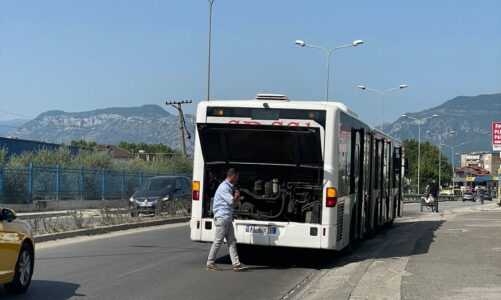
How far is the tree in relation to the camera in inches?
5335

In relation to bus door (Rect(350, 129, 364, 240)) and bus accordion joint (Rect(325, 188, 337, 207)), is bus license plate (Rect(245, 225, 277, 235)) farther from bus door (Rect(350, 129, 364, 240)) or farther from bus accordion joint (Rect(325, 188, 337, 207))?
bus door (Rect(350, 129, 364, 240))

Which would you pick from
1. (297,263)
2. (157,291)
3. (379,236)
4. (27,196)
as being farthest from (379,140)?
(27,196)

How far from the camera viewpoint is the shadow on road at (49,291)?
395 inches

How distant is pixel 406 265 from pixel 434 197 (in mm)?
27840

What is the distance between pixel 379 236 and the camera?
21719 millimetres

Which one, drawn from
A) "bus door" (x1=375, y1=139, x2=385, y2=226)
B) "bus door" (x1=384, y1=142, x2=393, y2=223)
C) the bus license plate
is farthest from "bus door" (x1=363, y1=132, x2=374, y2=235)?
the bus license plate

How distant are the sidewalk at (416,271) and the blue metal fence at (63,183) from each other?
19.5 m

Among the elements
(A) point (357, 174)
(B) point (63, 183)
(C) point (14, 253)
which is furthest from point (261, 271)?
(B) point (63, 183)

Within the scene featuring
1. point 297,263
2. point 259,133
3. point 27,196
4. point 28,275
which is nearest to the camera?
point 28,275

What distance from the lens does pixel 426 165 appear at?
13775 cm

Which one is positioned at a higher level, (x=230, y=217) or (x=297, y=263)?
(x=230, y=217)

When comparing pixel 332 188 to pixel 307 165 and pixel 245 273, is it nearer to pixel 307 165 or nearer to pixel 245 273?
pixel 307 165

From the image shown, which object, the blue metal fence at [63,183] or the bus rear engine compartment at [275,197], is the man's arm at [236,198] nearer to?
the bus rear engine compartment at [275,197]

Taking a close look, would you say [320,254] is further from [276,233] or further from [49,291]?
[49,291]
